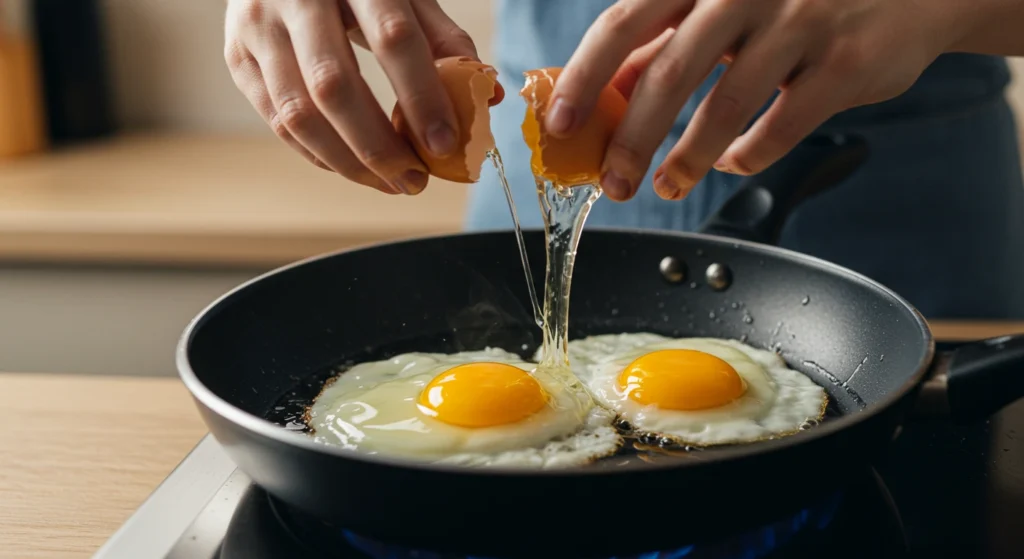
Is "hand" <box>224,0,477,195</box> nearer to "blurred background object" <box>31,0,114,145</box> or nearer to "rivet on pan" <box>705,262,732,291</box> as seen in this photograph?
"rivet on pan" <box>705,262,732,291</box>

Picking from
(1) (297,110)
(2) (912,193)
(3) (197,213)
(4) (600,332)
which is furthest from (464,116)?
(3) (197,213)

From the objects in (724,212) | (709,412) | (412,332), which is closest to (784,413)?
(709,412)

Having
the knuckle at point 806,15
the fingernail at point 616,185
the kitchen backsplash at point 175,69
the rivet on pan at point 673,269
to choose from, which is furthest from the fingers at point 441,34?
the kitchen backsplash at point 175,69

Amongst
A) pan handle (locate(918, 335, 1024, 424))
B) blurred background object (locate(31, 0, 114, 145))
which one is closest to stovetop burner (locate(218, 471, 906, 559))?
pan handle (locate(918, 335, 1024, 424))

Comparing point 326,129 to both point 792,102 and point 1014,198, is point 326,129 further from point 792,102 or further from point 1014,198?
point 1014,198

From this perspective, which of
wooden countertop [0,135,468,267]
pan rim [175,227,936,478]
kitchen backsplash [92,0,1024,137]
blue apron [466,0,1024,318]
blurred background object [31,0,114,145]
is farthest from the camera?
kitchen backsplash [92,0,1024,137]

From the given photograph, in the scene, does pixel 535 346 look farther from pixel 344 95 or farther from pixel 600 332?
pixel 344 95
